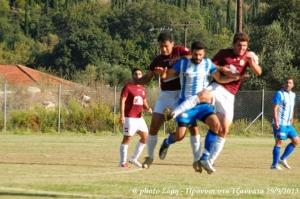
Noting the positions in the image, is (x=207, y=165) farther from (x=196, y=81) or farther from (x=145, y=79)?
(x=145, y=79)

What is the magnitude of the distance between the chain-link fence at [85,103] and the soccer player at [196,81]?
77.7ft

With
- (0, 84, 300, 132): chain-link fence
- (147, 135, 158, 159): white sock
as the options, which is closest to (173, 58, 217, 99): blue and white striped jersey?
(147, 135, 158, 159): white sock

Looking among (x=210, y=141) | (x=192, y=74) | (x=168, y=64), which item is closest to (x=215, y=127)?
(x=210, y=141)

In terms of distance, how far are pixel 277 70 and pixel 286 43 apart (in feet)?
13.3

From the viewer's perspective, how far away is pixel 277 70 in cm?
4856

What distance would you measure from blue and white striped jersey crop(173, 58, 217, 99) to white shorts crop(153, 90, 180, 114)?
2.06 feet

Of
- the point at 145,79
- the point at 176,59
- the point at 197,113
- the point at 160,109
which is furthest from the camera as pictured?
the point at 160,109

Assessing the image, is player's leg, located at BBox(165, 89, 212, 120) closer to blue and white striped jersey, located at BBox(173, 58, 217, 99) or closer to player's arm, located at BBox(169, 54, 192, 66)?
blue and white striped jersey, located at BBox(173, 58, 217, 99)

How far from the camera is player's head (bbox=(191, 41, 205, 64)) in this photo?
11922mm

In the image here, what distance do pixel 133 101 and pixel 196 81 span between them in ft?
15.9

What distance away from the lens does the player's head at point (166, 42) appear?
494 inches

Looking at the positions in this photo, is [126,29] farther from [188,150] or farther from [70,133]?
[188,150]

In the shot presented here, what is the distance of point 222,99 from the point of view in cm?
1235

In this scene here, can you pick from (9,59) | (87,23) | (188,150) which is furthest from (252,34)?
(87,23)
